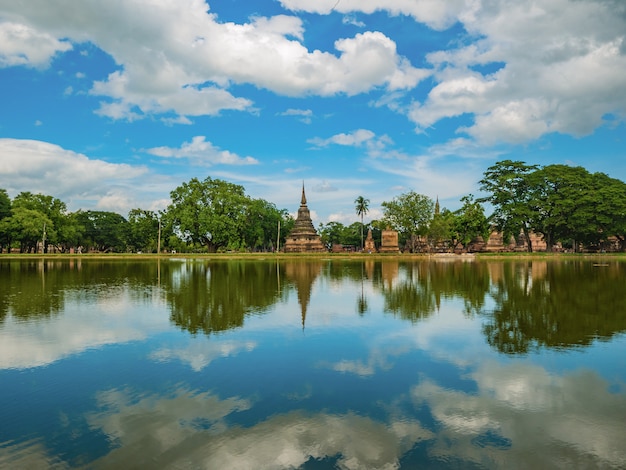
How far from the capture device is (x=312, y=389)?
8.02 m

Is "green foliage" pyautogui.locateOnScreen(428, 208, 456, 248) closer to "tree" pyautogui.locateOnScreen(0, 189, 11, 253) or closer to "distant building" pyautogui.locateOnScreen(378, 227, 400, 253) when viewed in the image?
"distant building" pyautogui.locateOnScreen(378, 227, 400, 253)

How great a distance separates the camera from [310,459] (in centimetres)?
557

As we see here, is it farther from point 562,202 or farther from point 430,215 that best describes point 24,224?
point 562,202

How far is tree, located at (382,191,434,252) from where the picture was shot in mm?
85875

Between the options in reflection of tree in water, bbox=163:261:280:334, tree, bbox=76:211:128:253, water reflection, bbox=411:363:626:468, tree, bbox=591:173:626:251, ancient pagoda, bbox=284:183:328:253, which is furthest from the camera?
tree, bbox=76:211:128:253

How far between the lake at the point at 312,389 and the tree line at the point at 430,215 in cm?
6132

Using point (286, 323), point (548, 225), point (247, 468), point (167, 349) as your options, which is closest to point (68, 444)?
point (247, 468)

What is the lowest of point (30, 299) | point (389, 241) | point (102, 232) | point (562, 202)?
point (30, 299)

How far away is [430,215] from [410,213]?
430 cm

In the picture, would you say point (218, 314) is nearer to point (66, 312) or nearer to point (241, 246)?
point (66, 312)

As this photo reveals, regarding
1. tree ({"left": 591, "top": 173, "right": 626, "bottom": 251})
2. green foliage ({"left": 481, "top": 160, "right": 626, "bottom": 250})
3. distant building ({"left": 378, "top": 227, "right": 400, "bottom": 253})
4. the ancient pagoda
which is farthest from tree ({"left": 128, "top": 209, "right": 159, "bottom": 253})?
tree ({"left": 591, "top": 173, "right": 626, "bottom": 251})

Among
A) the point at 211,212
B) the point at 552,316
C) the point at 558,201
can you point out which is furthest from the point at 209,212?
the point at 552,316

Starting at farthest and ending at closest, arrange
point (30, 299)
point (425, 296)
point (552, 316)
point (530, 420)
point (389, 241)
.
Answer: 1. point (389, 241)
2. point (425, 296)
3. point (30, 299)
4. point (552, 316)
5. point (530, 420)

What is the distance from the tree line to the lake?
2414 inches
